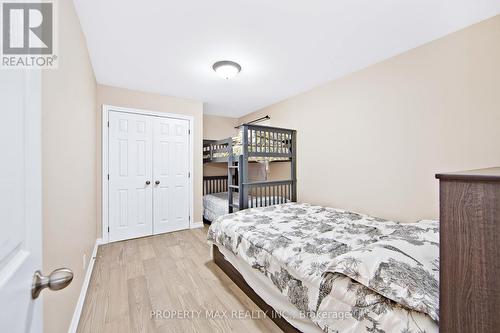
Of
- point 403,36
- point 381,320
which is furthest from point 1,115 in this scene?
point 403,36

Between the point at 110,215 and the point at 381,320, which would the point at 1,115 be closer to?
the point at 381,320

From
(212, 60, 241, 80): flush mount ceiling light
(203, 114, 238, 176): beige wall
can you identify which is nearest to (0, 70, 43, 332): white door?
(212, 60, 241, 80): flush mount ceiling light

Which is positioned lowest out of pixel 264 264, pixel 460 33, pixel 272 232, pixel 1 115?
pixel 264 264

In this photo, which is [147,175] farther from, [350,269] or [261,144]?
[350,269]

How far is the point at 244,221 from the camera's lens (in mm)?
2256

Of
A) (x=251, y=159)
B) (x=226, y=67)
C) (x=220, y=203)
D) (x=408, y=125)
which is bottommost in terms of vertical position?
(x=220, y=203)

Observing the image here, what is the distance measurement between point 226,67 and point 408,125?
7.03 ft

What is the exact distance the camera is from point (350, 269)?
108 centimetres

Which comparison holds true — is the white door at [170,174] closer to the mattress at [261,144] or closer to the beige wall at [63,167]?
the mattress at [261,144]

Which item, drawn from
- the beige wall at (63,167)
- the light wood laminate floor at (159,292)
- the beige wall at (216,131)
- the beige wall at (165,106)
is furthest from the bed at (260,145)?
Answer: the beige wall at (63,167)

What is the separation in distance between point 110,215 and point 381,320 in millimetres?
3529

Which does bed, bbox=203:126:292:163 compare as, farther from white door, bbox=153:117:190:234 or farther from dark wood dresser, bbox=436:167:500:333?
dark wood dresser, bbox=436:167:500:333

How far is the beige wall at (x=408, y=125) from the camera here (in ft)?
5.77

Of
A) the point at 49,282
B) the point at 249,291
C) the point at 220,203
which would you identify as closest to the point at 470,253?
the point at 49,282
